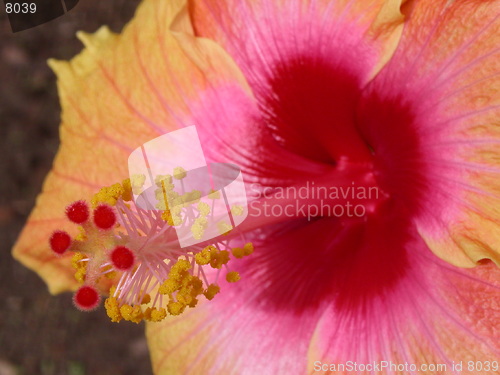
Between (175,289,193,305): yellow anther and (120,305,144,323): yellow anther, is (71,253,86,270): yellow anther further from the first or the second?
(175,289,193,305): yellow anther

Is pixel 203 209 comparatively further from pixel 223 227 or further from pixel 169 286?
pixel 169 286

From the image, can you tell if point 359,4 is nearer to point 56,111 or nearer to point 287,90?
point 287,90

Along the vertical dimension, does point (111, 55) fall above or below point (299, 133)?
above

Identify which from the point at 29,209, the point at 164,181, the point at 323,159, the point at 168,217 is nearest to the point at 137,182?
the point at 164,181

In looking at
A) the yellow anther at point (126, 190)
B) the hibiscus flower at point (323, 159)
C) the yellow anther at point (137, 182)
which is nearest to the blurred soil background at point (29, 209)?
the hibiscus flower at point (323, 159)

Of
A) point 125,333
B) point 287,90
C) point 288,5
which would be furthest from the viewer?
point 125,333

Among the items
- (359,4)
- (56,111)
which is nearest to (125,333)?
(56,111)
